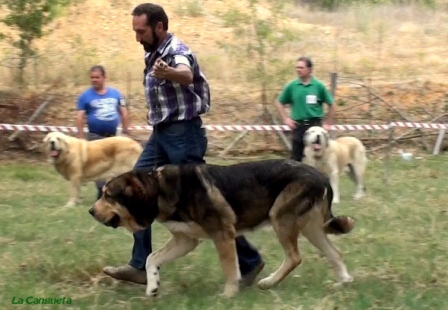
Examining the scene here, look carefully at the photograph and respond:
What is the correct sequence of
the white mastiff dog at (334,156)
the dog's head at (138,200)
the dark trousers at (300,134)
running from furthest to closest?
the dark trousers at (300,134)
the white mastiff dog at (334,156)
the dog's head at (138,200)

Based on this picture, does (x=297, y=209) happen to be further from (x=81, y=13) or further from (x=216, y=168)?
(x=81, y=13)

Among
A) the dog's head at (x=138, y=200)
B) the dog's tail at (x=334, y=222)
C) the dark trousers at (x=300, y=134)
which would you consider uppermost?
the dog's head at (x=138, y=200)

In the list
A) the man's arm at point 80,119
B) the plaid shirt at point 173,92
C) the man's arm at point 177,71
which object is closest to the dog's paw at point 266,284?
the plaid shirt at point 173,92

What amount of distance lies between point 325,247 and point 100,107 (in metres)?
4.75

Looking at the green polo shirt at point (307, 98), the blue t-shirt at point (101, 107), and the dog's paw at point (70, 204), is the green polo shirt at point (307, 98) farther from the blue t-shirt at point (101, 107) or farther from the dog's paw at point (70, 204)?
the dog's paw at point (70, 204)

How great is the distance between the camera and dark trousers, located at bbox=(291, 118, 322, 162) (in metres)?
10.3

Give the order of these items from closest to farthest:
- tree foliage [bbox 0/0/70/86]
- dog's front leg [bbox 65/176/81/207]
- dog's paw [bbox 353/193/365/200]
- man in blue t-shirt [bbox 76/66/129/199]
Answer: man in blue t-shirt [bbox 76/66/129/199]
dog's front leg [bbox 65/176/81/207]
dog's paw [bbox 353/193/365/200]
tree foliage [bbox 0/0/70/86]

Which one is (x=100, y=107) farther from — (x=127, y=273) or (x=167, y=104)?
(x=167, y=104)

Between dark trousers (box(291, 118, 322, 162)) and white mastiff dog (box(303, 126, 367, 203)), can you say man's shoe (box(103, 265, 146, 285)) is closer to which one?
white mastiff dog (box(303, 126, 367, 203))

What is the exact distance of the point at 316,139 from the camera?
396 inches

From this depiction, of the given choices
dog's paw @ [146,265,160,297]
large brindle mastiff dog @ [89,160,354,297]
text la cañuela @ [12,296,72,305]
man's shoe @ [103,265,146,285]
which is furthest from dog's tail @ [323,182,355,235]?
text la cañuela @ [12,296,72,305]

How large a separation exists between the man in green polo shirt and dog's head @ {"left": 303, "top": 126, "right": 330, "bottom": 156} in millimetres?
161

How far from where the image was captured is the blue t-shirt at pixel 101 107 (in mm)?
9891

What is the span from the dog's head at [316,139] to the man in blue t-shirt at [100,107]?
233 cm
